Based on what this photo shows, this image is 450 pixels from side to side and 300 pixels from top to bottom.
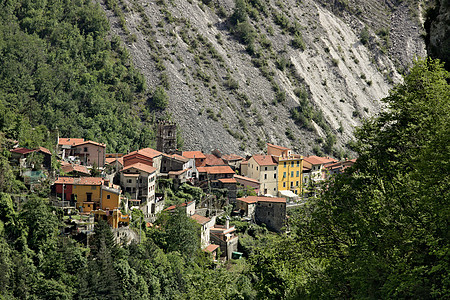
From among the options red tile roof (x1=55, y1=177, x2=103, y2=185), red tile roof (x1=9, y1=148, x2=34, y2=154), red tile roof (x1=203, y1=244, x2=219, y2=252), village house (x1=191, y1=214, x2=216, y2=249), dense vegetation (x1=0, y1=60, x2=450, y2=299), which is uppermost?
dense vegetation (x1=0, y1=60, x2=450, y2=299)

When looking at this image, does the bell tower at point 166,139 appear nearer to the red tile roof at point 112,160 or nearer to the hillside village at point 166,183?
the hillside village at point 166,183

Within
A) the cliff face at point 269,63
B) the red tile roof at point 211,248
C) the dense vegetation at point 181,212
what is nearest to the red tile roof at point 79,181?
the dense vegetation at point 181,212

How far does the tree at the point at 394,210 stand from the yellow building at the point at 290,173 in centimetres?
5330

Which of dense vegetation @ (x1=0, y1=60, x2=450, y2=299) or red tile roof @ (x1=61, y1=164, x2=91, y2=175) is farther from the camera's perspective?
red tile roof @ (x1=61, y1=164, x2=91, y2=175)

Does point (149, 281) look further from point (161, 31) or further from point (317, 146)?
point (161, 31)

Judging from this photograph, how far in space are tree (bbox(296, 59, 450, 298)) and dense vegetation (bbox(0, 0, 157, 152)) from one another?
49.8 metres

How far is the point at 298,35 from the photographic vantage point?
404ft

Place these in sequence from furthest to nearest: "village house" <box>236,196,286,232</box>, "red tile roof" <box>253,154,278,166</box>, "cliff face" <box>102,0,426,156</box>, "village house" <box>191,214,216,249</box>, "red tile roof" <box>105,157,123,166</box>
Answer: "cliff face" <box>102,0,426,156</box> < "red tile roof" <box>253,154,278,166</box> < "village house" <box>236,196,286,232</box> < "red tile roof" <box>105,157,123,166</box> < "village house" <box>191,214,216,249</box>

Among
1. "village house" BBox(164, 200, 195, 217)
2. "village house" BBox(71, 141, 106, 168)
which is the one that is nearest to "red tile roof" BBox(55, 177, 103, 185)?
"village house" BBox(164, 200, 195, 217)

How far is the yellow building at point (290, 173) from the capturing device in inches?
3056

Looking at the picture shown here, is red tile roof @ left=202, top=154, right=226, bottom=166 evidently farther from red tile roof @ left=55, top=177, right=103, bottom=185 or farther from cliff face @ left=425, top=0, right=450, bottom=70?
cliff face @ left=425, top=0, right=450, bottom=70

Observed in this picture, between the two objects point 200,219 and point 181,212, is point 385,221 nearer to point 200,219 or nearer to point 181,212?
point 181,212

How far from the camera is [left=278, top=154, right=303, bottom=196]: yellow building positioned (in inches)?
3056

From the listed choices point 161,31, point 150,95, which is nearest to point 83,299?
point 150,95
